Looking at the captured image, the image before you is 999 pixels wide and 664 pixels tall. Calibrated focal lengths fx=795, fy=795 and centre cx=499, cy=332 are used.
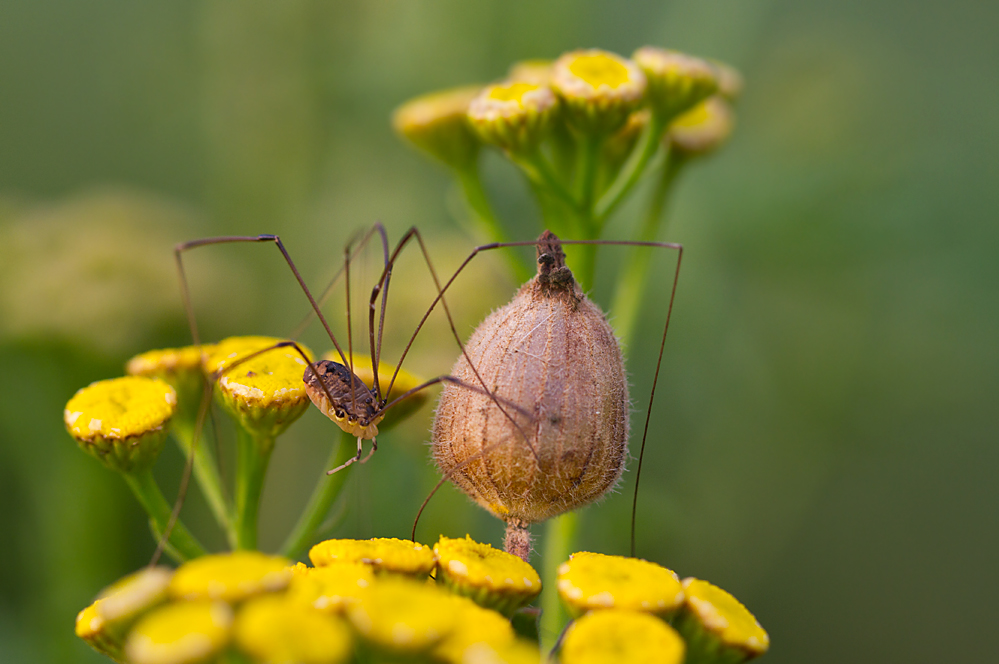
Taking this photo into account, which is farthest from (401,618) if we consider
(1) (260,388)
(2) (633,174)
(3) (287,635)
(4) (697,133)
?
(4) (697,133)

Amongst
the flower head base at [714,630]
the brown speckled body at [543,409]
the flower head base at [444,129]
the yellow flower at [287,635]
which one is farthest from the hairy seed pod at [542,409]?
the flower head base at [444,129]

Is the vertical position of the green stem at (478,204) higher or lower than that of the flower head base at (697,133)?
lower

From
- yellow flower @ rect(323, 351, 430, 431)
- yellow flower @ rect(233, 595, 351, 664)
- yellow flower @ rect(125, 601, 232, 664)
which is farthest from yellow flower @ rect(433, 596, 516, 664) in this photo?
yellow flower @ rect(323, 351, 430, 431)

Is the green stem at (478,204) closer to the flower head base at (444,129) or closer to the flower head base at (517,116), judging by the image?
the flower head base at (444,129)

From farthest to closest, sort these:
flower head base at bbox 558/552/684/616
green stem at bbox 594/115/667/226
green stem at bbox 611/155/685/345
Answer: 1. green stem at bbox 611/155/685/345
2. green stem at bbox 594/115/667/226
3. flower head base at bbox 558/552/684/616

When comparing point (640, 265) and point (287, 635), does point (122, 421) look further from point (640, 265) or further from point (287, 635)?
point (640, 265)

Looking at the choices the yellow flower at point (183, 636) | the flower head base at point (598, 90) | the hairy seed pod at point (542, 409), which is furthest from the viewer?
the flower head base at point (598, 90)

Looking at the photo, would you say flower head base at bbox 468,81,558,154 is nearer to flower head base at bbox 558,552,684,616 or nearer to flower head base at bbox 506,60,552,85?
flower head base at bbox 506,60,552,85
